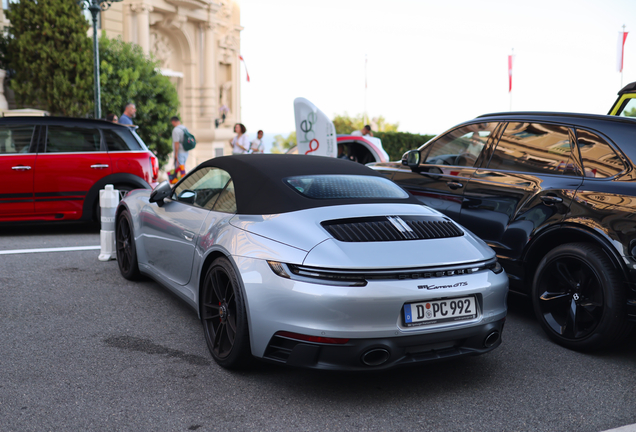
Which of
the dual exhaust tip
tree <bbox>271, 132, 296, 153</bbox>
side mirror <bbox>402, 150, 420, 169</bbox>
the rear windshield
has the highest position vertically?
tree <bbox>271, 132, 296, 153</bbox>

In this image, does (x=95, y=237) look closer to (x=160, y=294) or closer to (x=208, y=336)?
(x=160, y=294)

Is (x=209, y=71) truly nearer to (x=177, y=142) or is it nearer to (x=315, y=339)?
(x=177, y=142)

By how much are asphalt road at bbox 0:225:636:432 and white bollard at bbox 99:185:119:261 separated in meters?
1.90

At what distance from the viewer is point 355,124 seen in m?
60.3

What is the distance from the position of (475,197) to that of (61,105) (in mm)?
14840

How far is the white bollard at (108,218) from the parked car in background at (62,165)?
2.05 m

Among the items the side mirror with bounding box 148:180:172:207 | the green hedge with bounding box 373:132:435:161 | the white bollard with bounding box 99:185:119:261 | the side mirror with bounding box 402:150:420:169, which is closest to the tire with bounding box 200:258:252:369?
the side mirror with bounding box 148:180:172:207

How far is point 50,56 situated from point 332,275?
52.7 feet

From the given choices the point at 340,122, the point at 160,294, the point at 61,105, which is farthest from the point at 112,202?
the point at 340,122

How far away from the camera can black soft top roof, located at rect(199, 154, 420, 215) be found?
3.72 meters

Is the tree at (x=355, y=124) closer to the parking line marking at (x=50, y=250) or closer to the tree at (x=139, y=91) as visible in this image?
the tree at (x=139, y=91)

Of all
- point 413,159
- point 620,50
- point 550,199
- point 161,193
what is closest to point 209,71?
point 620,50

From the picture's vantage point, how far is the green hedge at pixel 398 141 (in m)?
30.1

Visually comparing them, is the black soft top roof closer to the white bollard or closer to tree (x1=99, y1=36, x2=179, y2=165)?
the white bollard
